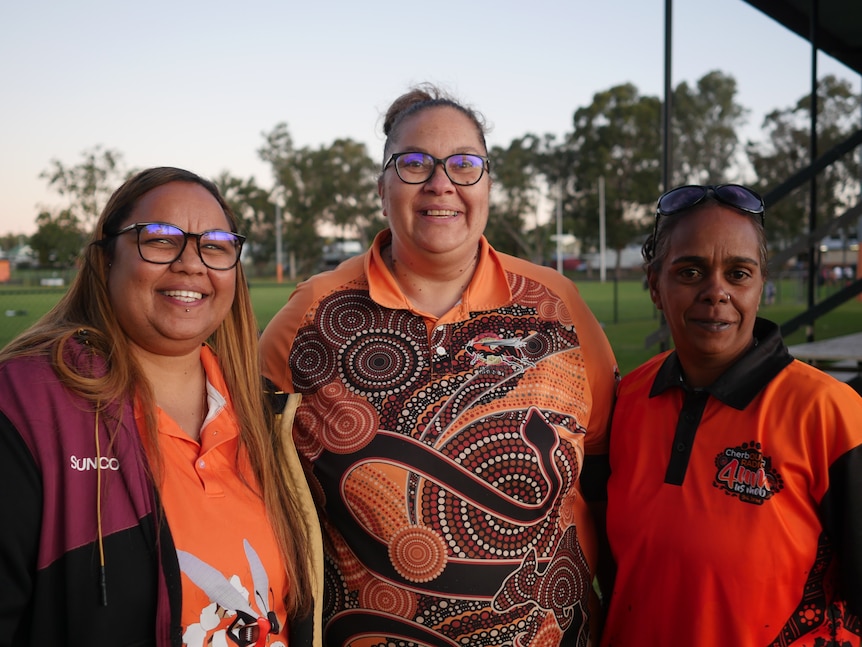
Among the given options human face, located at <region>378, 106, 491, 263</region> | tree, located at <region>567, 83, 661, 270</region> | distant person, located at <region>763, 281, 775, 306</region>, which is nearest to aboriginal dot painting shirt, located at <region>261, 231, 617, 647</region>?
human face, located at <region>378, 106, 491, 263</region>

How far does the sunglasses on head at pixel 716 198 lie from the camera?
2277 mm

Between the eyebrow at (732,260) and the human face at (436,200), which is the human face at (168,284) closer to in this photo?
the human face at (436,200)

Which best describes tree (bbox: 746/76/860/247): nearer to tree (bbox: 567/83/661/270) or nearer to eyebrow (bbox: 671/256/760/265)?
tree (bbox: 567/83/661/270)

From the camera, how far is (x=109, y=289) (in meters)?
2.11

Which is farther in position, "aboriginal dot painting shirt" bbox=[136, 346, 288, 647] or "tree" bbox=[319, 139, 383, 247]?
"tree" bbox=[319, 139, 383, 247]

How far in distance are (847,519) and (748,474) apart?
253 mm

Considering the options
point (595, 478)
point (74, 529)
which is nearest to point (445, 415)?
point (595, 478)

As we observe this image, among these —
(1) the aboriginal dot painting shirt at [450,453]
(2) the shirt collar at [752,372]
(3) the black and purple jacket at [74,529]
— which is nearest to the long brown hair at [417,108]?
(1) the aboriginal dot painting shirt at [450,453]

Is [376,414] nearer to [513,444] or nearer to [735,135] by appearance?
[513,444]

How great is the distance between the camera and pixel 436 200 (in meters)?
2.58

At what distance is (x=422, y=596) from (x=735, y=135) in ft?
203

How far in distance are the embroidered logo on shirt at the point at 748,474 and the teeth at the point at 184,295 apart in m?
1.54

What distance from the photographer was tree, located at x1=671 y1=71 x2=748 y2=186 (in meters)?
57.8

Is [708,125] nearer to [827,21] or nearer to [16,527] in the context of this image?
Result: [827,21]
